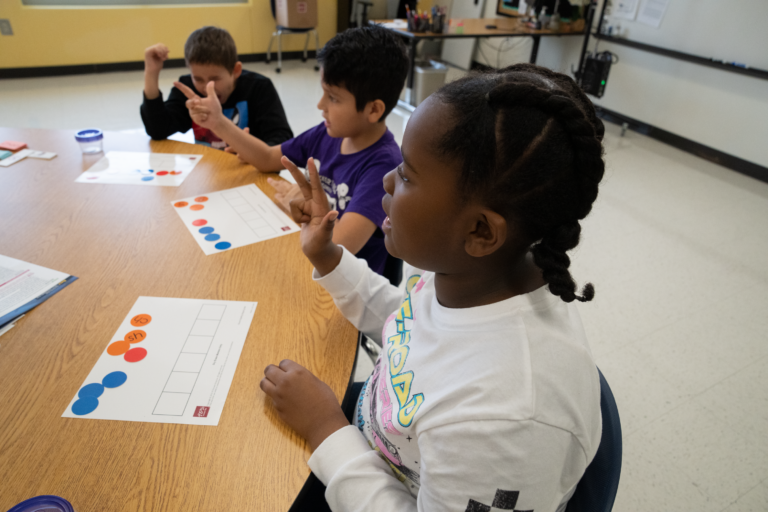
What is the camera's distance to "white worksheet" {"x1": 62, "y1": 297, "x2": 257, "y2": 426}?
670 millimetres

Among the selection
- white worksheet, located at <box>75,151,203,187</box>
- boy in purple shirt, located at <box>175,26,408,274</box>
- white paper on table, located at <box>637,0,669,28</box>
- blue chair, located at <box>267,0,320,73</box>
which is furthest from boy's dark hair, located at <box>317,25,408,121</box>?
blue chair, located at <box>267,0,320,73</box>

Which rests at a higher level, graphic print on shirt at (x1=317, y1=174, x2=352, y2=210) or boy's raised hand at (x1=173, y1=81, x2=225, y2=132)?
boy's raised hand at (x1=173, y1=81, x2=225, y2=132)

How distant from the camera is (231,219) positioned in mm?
1151

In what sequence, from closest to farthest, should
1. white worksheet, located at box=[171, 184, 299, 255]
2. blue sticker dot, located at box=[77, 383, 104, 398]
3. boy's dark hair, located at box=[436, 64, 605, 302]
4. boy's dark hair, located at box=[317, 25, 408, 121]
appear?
boy's dark hair, located at box=[436, 64, 605, 302] → blue sticker dot, located at box=[77, 383, 104, 398] → white worksheet, located at box=[171, 184, 299, 255] → boy's dark hair, located at box=[317, 25, 408, 121]

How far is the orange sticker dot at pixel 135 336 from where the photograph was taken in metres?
0.78

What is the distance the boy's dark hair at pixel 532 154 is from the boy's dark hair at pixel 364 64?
2.36 ft

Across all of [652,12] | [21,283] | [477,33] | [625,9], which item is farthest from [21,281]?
[625,9]

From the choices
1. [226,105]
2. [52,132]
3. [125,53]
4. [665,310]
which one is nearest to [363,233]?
[226,105]

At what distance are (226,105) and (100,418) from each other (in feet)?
4.85

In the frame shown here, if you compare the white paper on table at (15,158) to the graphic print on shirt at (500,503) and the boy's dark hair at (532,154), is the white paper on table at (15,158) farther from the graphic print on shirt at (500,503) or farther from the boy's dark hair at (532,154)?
the graphic print on shirt at (500,503)

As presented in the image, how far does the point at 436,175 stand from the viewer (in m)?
0.54

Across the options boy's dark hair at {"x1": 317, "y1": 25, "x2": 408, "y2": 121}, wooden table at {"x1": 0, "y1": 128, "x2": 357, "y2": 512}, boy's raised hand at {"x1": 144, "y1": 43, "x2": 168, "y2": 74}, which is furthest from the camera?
boy's raised hand at {"x1": 144, "y1": 43, "x2": 168, "y2": 74}

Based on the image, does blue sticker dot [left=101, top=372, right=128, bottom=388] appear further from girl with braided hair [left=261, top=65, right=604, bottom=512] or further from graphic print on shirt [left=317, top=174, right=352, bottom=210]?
graphic print on shirt [left=317, top=174, right=352, bottom=210]

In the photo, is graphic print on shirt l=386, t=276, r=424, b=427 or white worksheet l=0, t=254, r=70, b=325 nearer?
graphic print on shirt l=386, t=276, r=424, b=427
